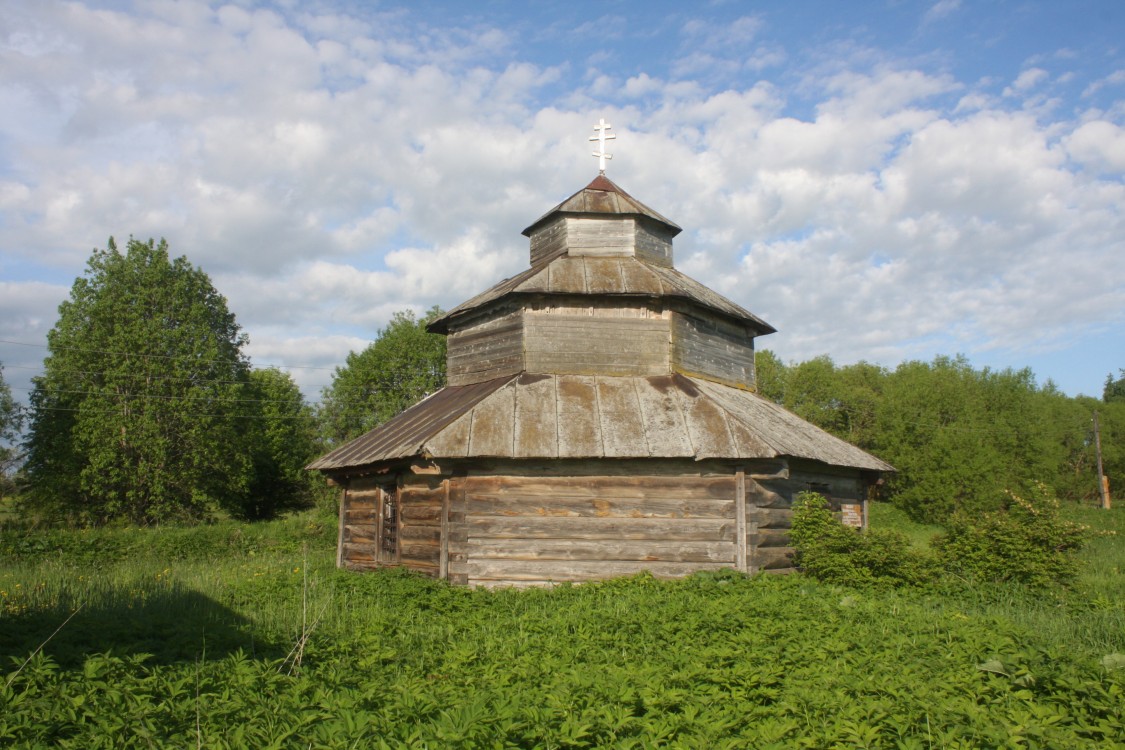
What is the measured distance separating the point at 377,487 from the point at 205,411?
1654 cm

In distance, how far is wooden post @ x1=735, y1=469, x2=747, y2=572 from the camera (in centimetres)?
1235

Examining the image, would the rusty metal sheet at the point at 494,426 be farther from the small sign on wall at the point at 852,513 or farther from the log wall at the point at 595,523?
the small sign on wall at the point at 852,513

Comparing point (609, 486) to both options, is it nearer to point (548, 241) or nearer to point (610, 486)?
point (610, 486)

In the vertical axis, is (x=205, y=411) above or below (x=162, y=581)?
above

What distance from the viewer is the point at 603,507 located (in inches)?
491

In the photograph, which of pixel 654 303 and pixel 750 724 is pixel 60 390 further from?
pixel 750 724

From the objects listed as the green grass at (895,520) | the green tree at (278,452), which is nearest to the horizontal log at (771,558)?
the green grass at (895,520)

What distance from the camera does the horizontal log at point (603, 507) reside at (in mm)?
12375

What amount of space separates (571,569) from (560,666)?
229 inches

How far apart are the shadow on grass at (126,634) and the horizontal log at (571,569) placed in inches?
153

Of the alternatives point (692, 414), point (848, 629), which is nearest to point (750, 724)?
point (848, 629)

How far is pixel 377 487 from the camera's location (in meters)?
14.7

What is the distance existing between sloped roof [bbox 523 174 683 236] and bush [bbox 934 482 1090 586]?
8.56 m

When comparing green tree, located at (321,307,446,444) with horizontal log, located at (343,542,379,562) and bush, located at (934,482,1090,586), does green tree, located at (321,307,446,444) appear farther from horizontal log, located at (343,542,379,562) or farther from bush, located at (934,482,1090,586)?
bush, located at (934,482,1090,586)
